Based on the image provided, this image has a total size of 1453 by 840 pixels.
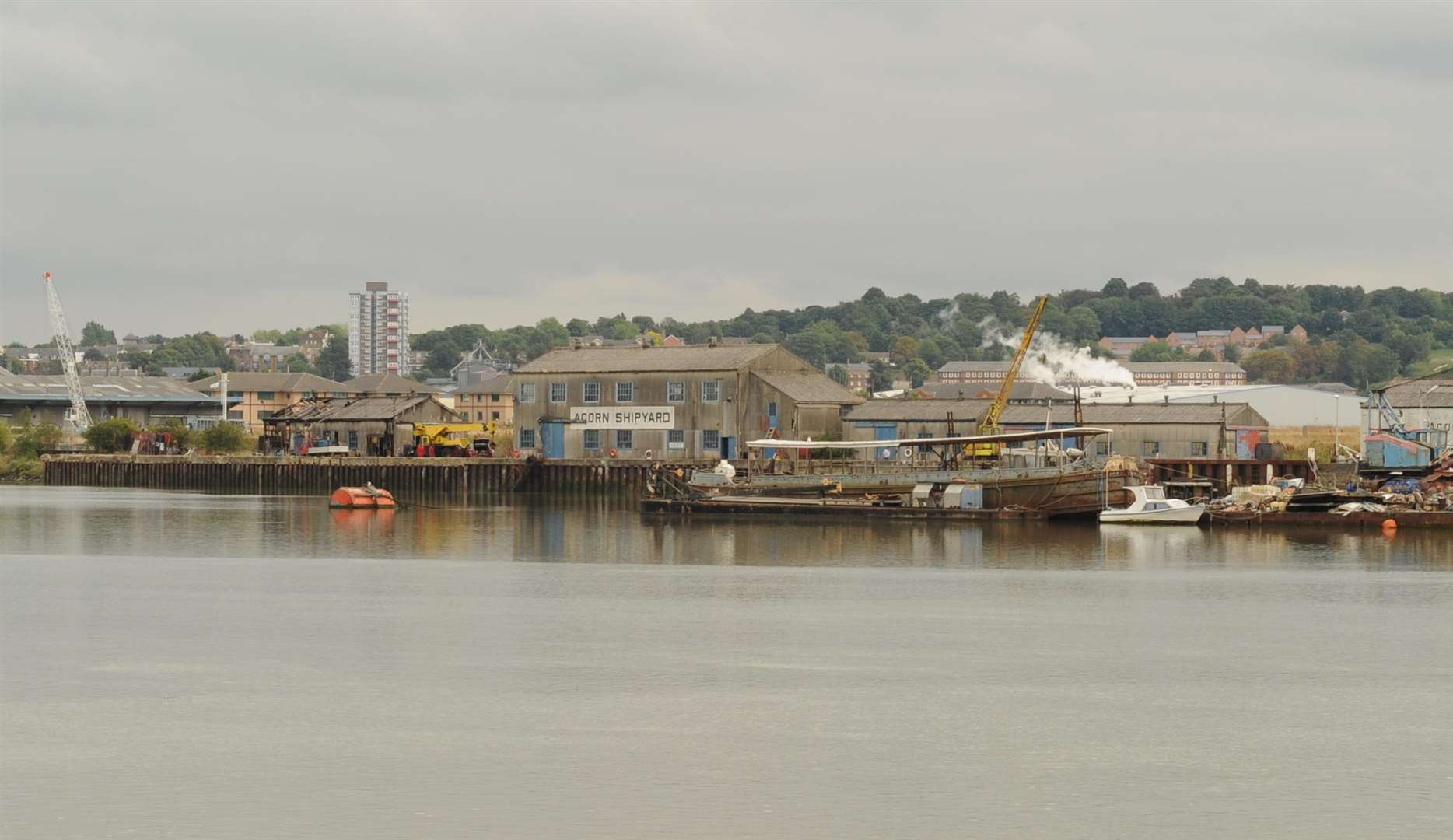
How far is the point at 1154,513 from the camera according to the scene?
6856 centimetres

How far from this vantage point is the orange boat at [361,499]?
8469 cm

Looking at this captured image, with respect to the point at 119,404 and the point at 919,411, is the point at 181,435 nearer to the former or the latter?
the point at 119,404

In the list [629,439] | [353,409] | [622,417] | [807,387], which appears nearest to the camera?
[629,439]

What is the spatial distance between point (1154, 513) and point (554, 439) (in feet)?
129

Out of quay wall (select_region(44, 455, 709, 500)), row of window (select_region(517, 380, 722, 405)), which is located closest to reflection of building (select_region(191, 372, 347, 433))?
quay wall (select_region(44, 455, 709, 500))

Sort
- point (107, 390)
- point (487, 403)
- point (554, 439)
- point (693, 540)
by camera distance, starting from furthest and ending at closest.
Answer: point (487, 403) < point (107, 390) < point (554, 439) < point (693, 540)

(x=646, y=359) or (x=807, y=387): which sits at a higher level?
(x=646, y=359)

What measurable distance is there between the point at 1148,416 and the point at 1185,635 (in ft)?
170

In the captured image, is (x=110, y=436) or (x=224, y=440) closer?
(x=224, y=440)

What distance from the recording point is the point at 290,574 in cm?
4978

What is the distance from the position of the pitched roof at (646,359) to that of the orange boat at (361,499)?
1517cm

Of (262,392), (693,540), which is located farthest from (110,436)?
(693,540)

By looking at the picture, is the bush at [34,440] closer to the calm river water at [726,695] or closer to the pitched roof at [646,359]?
the pitched roof at [646,359]

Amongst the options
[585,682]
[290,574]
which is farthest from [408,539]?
[585,682]
